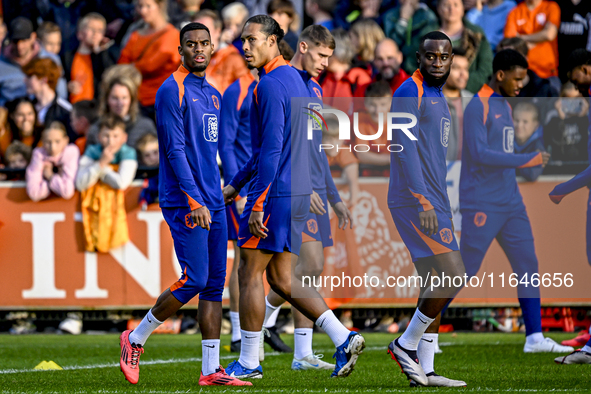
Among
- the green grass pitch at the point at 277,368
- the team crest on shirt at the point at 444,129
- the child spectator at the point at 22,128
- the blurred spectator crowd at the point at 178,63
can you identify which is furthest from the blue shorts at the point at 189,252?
the child spectator at the point at 22,128

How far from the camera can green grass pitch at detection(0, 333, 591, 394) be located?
16.7 feet

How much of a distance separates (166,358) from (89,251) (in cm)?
244

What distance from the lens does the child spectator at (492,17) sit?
10336 millimetres

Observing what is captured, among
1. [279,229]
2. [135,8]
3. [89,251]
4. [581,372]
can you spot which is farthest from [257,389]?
[135,8]

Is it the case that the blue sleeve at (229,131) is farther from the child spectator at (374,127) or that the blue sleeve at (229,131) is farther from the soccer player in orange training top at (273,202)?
the soccer player in orange training top at (273,202)

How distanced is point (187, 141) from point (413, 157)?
1.40m

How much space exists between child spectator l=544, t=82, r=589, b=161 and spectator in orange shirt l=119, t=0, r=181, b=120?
4580 millimetres

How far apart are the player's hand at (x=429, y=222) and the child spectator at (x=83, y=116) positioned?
615 cm

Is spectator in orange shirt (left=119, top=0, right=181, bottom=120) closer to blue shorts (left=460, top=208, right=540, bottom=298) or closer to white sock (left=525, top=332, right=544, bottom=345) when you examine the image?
blue shorts (left=460, top=208, right=540, bottom=298)

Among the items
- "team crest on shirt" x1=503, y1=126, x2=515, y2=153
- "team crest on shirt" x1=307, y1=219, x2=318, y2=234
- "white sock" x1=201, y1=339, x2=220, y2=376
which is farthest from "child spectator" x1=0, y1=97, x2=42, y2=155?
"white sock" x1=201, y1=339, x2=220, y2=376

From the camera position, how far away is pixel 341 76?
9.80 meters

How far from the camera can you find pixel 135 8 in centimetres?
1116

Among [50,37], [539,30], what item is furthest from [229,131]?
[50,37]

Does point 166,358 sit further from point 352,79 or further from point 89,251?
point 352,79
